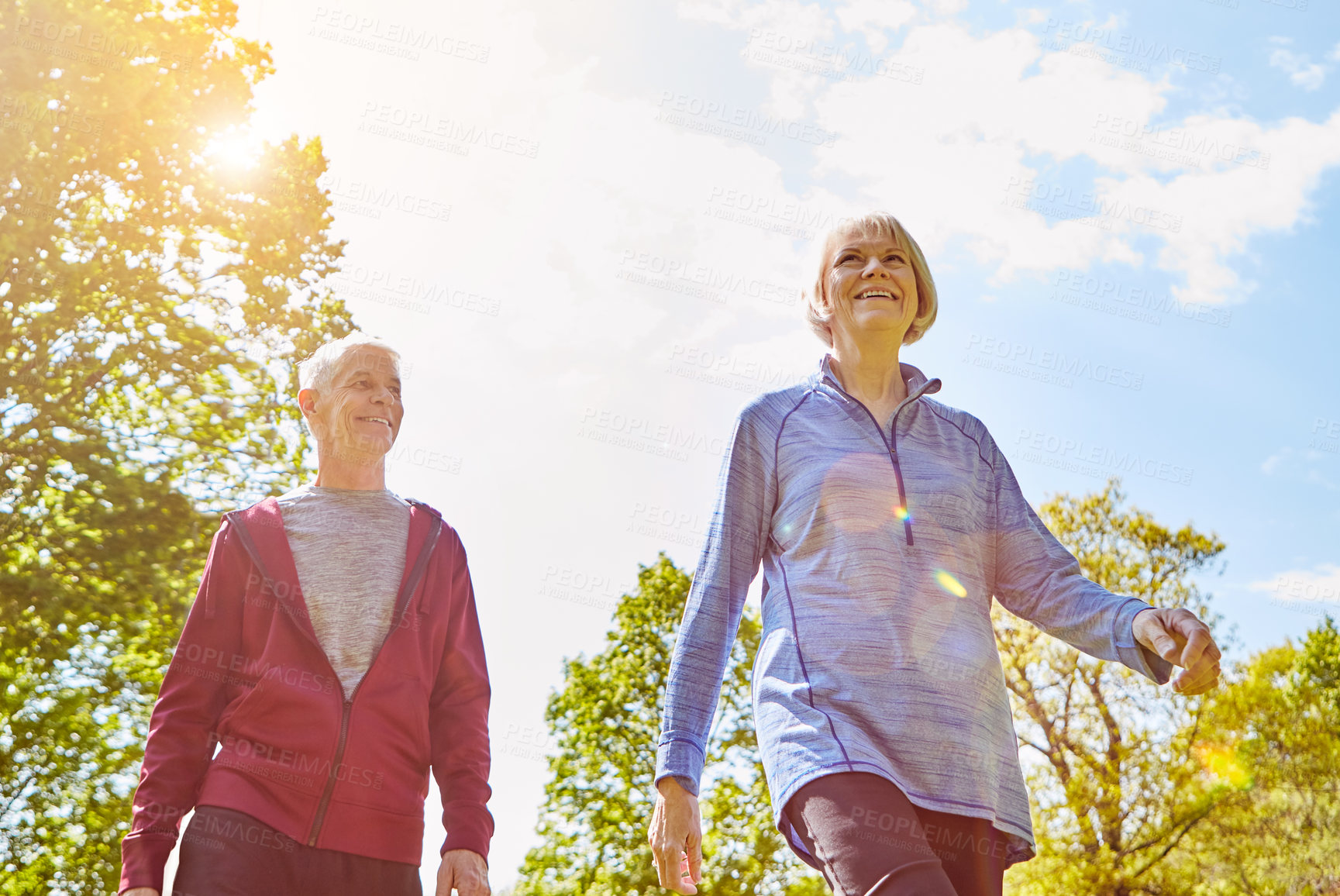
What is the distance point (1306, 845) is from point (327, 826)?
23.7m

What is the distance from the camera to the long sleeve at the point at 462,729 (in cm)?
344

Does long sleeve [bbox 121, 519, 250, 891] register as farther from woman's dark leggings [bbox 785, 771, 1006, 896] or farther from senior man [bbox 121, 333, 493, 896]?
woman's dark leggings [bbox 785, 771, 1006, 896]

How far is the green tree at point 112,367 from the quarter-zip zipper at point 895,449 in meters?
10.7

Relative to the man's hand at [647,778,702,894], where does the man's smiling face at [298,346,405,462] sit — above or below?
above

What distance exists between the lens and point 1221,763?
68.0ft

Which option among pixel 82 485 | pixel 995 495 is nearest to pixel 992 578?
pixel 995 495

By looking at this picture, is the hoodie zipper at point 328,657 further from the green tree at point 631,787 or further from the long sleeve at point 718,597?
the green tree at point 631,787

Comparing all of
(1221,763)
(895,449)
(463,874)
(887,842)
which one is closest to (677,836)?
(887,842)

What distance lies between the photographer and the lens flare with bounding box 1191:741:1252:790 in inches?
812

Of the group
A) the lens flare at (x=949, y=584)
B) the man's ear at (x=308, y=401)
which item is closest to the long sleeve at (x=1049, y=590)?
the lens flare at (x=949, y=584)

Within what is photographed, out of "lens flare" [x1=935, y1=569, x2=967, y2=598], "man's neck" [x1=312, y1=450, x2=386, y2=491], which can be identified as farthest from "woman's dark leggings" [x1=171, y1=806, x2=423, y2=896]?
"lens flare" [x1=935, y1=569, x2=967, y2=598]

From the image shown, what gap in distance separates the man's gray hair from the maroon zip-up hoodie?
50 centimetres

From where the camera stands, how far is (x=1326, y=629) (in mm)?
43781

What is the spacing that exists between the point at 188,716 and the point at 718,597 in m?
1.66
